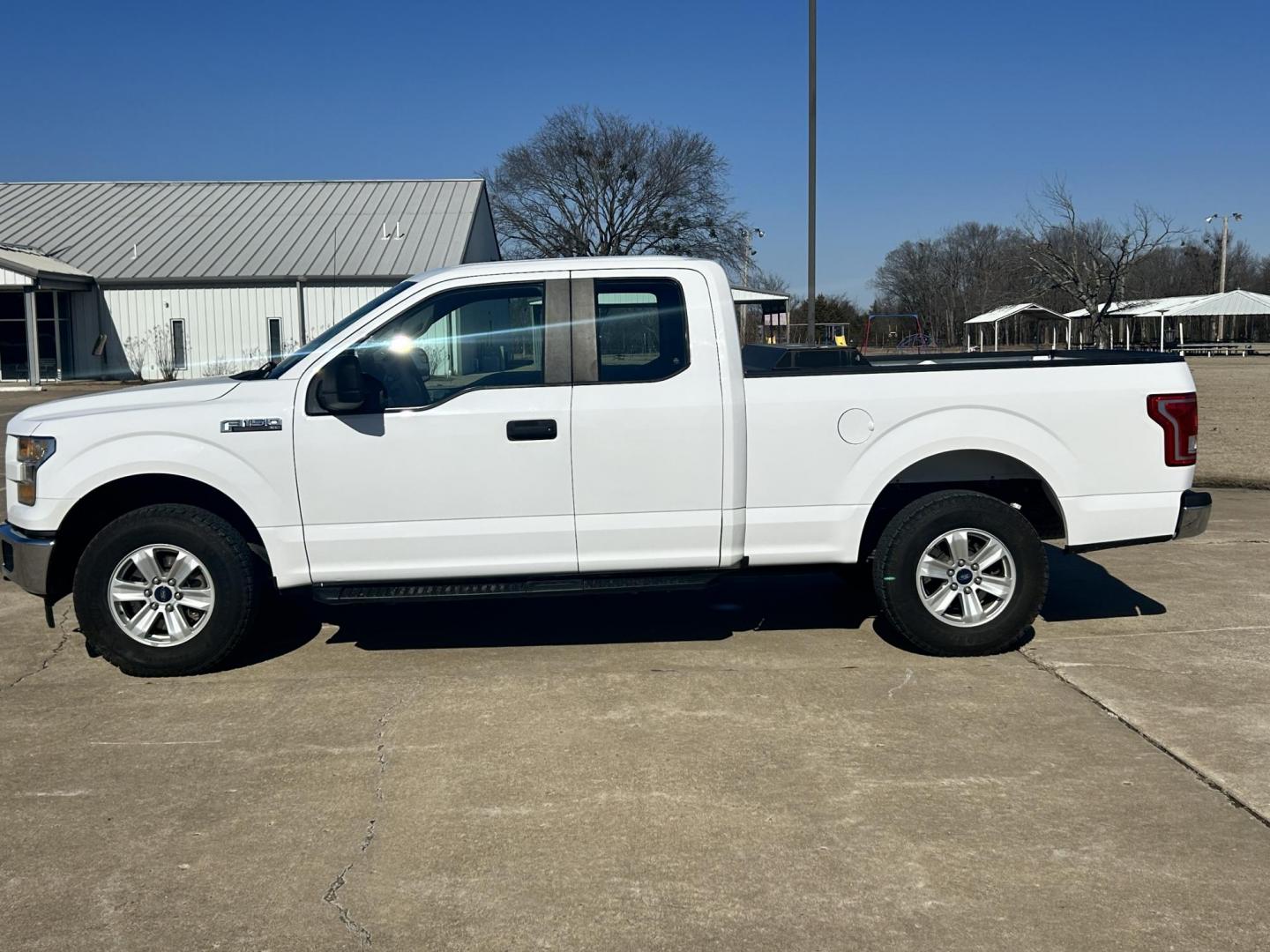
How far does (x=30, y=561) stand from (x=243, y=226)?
3814cm

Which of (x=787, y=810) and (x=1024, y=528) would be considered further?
(x=1024, y=528)

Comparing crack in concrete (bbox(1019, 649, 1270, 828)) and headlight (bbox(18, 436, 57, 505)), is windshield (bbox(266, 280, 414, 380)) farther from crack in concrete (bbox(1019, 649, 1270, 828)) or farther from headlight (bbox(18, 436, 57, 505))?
crack in concrete (bbox(1019, 649, 1270, 828))

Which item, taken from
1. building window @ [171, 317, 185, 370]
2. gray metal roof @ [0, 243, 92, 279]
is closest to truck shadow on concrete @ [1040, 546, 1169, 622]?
gray metal roof @ [0, 243, 92, 279]

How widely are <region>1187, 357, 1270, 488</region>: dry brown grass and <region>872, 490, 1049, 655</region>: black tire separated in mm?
7461

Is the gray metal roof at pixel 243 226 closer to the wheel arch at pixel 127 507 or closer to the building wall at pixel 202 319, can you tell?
the building wall at pixel 202 319

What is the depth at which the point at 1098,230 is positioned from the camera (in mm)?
48844

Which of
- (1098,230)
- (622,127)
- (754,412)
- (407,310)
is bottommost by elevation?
(754,412)

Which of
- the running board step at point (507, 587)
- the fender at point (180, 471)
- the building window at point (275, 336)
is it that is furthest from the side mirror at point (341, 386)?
the building window at point (275, 336)

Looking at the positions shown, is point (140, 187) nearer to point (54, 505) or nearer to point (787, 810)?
point (54, 505)

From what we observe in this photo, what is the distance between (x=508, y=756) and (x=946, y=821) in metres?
1.73

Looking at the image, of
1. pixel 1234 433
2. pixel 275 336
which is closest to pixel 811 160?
pixel 1234 433

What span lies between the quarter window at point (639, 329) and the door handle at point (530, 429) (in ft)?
1.23

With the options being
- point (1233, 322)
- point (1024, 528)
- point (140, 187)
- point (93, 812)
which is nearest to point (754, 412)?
point (1024, 528)

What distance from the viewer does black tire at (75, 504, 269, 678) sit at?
581cm
